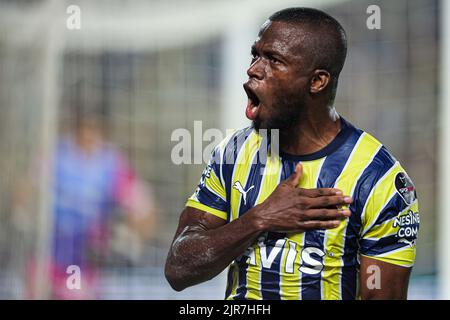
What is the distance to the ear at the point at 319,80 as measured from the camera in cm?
224

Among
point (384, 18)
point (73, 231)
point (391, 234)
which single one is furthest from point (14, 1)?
point (391, 234)

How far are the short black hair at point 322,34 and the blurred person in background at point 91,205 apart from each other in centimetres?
259

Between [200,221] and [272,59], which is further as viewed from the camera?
[200,221]

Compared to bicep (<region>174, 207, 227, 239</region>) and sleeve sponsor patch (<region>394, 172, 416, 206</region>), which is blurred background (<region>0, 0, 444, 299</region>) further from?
sleeve sponsor patch (<region>394, 172, 416, 206</region>)

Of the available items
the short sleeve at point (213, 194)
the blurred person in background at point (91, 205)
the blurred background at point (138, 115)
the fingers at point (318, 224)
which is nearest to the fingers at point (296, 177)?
the fingers at point (318, 224)

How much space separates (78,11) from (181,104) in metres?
0.79

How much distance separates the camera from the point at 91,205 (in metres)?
4.64

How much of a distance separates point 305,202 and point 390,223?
0.77ft

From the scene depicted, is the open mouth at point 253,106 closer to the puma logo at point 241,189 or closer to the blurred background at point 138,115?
the puma logo at point 241,189

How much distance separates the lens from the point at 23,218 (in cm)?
475

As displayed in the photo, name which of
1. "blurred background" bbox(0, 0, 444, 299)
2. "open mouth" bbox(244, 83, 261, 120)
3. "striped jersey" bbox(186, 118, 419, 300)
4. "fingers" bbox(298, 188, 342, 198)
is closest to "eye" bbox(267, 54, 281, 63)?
"open mouth" bbox(244, 83, 261, 120)

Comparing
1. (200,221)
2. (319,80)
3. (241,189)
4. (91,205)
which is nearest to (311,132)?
(319,80)

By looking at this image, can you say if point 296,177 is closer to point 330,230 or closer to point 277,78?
point 330,230

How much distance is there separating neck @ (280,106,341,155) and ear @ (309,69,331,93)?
63 mm
